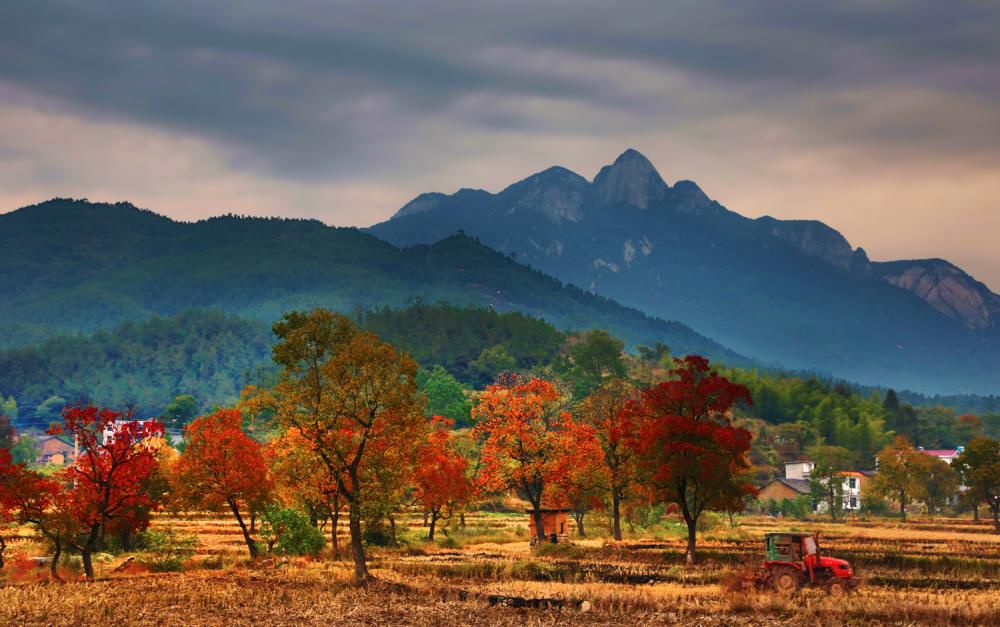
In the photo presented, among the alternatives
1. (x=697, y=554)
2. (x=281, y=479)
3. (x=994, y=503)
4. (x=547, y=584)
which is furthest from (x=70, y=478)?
(x=994, y=503)

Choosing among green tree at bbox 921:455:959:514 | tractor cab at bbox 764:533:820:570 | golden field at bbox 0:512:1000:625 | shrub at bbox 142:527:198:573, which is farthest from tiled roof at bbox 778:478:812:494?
tractor cab at bbox 764:533:820:570

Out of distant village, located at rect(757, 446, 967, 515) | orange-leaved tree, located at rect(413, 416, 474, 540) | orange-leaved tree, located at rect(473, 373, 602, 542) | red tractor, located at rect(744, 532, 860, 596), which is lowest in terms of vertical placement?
distant village, located at rect(757, 446, 967, 515)

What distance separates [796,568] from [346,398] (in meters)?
25.4

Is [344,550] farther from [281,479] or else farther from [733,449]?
[733,449]

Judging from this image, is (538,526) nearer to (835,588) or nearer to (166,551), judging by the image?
(166,551)

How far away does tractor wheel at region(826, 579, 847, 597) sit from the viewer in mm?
48844

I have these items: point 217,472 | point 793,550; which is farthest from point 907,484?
point 217,472

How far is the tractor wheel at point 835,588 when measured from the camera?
160 ft

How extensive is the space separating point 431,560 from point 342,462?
9.66m

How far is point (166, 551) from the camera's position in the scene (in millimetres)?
65375

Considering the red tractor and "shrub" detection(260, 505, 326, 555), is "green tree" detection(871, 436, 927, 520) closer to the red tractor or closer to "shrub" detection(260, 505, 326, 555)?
"shrub" detection(260, 505, 326, 555)

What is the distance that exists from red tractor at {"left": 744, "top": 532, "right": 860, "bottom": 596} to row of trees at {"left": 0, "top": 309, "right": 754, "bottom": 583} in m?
13.0

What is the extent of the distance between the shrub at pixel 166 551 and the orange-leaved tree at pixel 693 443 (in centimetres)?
2846

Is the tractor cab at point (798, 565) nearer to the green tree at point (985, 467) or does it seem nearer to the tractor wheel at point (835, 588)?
the tractor wheel at point (835, 588)
